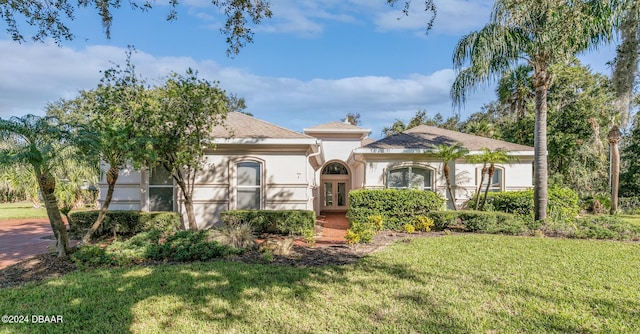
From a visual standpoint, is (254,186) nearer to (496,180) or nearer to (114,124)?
(114,124)

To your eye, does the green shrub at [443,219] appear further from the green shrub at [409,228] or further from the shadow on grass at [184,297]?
the shadow on grass at [184,297]

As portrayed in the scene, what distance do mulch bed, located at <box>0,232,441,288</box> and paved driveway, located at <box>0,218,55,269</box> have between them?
833mm

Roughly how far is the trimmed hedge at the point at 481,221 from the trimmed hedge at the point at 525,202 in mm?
1282

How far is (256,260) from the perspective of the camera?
688 cm

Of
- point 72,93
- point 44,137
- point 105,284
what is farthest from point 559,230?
point 72,93

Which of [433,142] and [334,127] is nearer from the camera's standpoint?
[433,142]

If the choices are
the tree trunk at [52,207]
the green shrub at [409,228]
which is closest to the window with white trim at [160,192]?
the tree trunk at [52,207]

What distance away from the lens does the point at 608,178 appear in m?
20.5

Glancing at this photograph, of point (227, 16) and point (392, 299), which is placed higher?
point (227, 16)

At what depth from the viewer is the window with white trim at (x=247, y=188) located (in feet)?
37.4

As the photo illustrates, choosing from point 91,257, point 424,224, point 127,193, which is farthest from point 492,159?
point 127,193

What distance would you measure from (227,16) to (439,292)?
6.01 m

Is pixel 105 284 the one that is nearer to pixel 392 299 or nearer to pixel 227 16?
pixel 392 299

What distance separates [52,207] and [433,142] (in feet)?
41.7
